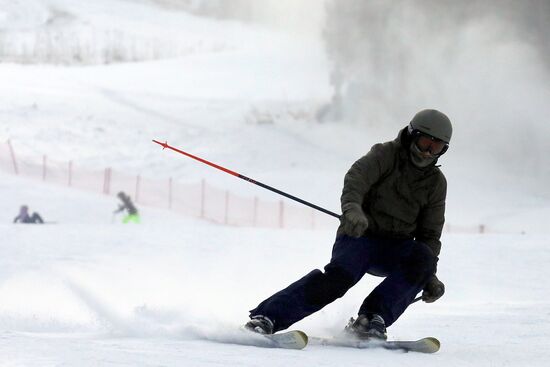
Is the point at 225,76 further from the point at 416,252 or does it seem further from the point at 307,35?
the point at 416,252

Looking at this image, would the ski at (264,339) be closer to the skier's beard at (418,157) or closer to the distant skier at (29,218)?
the skier's beard at (418,157)

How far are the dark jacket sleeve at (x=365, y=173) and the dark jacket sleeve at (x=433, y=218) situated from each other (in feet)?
0.81

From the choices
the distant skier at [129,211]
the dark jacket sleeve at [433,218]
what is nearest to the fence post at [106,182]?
the distant skier at [129,211]

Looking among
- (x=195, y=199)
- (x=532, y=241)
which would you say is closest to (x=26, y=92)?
(x=195, y=199)

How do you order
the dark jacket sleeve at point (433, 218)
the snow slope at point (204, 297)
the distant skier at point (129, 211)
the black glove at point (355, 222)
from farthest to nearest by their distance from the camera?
1. the distant skier at point (129, 211)
2. the dark jacket sleeve at point (433, 218)
3. the black glove at point (355, 222)
4. the snow slope at point (204, 297)

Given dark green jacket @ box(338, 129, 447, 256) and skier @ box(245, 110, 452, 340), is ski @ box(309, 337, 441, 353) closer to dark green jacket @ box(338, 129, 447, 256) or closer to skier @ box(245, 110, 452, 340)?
skier @ box(245, 110, 452, 340)

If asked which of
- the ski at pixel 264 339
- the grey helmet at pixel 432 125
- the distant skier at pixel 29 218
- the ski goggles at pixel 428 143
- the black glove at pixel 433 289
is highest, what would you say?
the distant skier at pixel 29 218

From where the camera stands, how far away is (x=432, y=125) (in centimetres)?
466

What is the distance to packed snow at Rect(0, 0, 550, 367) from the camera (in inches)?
187

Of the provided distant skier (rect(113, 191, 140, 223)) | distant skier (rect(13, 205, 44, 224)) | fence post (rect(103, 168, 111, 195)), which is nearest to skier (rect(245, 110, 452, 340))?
distant skier (rect(13, 205, 44, 224))

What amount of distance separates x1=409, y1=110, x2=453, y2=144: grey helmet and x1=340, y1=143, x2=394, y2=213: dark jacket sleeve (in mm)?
150

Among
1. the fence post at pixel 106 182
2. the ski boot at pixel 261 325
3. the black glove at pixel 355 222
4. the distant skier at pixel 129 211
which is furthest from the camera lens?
the fence post at pixel 106 182

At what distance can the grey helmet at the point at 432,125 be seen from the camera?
15.3 feet

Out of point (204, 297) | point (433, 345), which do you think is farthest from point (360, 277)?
point (204, 297)
